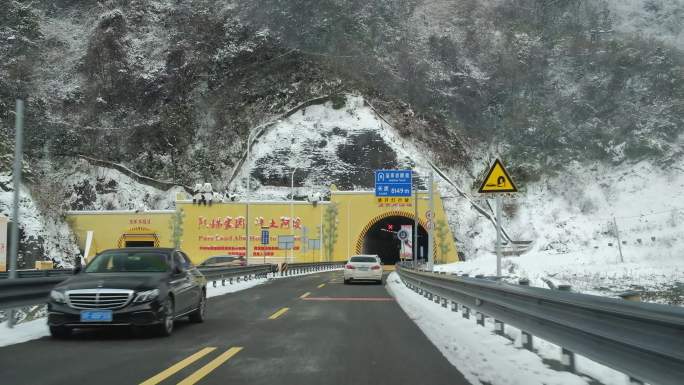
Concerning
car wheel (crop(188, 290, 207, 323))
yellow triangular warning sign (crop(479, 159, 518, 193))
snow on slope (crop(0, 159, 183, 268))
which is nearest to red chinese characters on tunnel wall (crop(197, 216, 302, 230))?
snow on slope (crop(0, 159, 183, 268))

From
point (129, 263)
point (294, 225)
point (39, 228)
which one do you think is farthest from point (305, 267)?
point (129, 263)

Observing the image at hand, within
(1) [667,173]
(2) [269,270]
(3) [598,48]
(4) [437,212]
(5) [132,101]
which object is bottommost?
(2) [269,270]

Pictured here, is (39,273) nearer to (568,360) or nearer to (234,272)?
(234,272)

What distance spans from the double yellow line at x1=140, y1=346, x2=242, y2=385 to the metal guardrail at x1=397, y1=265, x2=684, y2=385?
3.85 metres

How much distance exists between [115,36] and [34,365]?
101 meters

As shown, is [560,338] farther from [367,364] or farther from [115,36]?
[115,36]

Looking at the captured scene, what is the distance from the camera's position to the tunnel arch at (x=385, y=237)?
63031 mm

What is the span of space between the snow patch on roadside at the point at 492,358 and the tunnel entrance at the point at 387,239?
57054 millimetres

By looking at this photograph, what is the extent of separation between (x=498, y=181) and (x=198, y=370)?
7.23m

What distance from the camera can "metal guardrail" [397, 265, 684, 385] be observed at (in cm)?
404

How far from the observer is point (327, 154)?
76.6 meters

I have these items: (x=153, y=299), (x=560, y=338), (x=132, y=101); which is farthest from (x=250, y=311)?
(x=132, y=101)

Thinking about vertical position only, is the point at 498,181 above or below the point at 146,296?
above

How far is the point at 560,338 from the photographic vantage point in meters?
6.36
